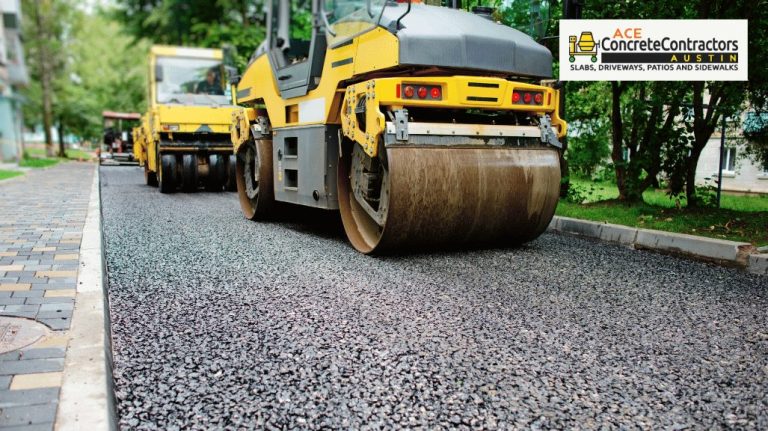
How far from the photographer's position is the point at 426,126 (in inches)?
202

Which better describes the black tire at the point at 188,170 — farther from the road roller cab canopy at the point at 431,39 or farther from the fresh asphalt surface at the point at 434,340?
the fresh asphalt surface at the point at 434,340

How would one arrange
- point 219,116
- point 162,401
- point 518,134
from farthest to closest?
point 219,116
point 518,134
point 162,401

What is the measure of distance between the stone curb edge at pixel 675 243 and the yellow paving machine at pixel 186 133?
22.9 ft

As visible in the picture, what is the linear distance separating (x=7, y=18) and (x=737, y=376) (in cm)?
4298

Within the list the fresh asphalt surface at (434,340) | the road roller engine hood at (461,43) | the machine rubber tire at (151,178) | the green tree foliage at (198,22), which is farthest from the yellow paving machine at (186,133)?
the fresh asphalt surface at (434,340)

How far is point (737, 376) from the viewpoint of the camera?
2.85 metres

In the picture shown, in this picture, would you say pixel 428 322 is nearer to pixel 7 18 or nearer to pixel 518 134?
pixel 518 134

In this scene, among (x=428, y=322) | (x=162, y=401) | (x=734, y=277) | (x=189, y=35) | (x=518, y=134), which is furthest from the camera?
(x=189, y=35)

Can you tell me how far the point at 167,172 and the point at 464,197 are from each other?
861cm

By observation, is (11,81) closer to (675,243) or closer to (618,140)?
(618,140)

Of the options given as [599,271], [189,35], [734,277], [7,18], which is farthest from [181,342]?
[7,18]

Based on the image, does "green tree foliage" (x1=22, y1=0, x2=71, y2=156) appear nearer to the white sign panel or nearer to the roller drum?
the white sign panel

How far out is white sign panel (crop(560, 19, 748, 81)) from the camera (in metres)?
6.80

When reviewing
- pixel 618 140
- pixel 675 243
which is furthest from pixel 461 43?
pixel 618 140
